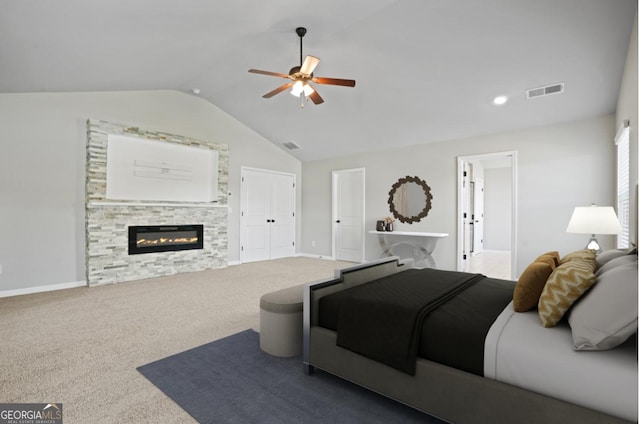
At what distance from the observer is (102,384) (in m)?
2.03

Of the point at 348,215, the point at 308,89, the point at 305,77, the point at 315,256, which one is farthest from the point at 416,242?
the point at 305,77

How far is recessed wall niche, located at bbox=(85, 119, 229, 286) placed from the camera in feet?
15.5

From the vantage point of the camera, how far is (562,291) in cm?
151

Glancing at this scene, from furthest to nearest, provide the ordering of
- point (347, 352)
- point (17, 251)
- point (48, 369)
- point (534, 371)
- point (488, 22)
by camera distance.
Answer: point (17, 251) < point (488, 22) < point (48, 369) < point (347, 352) < point (534, 371)

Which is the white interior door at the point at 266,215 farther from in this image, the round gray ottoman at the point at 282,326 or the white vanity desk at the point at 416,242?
the round gray ottoman at the point at 282,326

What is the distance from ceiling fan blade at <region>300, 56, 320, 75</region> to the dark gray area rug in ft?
9.22

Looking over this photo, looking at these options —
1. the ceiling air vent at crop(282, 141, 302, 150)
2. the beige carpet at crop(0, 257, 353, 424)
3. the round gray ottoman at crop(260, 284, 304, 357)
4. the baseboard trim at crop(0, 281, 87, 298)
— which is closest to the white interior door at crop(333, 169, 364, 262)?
the ceiling air vent at crop(282, 141, 302, 150)

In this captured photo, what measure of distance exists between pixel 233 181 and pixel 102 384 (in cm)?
490

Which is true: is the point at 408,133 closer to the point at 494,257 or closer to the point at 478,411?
Answer: the point at 494,257

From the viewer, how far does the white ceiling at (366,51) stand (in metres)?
2.92

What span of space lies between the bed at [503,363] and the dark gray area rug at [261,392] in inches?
4.9

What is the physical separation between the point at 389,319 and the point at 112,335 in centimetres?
254

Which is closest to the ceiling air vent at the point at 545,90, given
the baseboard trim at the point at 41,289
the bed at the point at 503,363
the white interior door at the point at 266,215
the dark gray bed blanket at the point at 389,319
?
the bed at the point at 503,363

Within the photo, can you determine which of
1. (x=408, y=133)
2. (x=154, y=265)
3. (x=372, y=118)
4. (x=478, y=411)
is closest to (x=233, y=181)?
(x=154, y=265)
